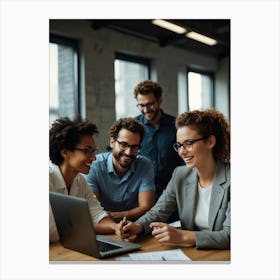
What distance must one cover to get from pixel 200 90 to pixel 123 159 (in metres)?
0.56

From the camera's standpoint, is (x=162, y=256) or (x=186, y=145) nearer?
(x=162, y=256)

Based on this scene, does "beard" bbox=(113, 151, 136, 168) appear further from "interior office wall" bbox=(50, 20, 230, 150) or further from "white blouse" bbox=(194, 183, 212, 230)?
"white blouse" bbox=(194, 183, 212, 230)

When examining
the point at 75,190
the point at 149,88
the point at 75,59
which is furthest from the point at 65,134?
the point at 149,88

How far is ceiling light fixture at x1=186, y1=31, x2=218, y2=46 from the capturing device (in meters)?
2.28

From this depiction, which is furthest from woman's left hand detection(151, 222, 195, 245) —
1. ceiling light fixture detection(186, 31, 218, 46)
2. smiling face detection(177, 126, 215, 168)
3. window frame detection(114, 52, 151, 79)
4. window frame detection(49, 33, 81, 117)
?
ceiling light fixture detection(186, 31, 218, 46)

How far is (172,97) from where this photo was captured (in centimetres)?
227

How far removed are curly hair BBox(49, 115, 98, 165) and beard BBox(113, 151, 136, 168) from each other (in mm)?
198

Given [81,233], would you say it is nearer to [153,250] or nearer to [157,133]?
[153,250]

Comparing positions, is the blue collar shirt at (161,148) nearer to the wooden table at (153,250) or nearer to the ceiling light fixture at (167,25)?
the wooden table at (153,250)

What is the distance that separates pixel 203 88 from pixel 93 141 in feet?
2.17

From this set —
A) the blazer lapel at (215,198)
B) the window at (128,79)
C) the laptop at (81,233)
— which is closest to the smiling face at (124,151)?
the window at (128,79)

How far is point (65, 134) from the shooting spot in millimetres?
2266
